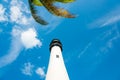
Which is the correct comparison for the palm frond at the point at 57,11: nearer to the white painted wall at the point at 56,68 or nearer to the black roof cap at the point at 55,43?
the white painted wall at the point at 56,68

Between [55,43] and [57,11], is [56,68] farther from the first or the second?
[57,11]

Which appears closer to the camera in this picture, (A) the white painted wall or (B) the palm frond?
(B) the palm frond

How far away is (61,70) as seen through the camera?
42.7 metres

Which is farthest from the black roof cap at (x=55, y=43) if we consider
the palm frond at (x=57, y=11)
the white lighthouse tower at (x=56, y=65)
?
the palm frond at (x=57, y=11)

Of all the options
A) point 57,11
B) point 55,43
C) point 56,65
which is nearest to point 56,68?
point 56,65

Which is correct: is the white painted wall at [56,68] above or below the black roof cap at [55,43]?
below

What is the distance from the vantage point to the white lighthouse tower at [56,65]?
136ft

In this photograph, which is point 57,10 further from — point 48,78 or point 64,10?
point 48,78

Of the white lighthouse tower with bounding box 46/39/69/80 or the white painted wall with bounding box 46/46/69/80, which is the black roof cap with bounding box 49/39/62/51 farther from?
the white painted wall with bounding box 46/46/69/80

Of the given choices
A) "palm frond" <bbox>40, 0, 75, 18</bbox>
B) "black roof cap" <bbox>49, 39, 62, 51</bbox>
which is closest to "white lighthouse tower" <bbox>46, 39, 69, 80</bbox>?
"black roof cap" <bbox>49, 39, 62, 51</bbox>

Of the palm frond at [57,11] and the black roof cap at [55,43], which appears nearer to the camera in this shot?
the palm frond at [57,11]

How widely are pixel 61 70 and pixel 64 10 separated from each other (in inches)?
892

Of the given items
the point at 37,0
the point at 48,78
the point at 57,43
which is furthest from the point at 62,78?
the point at 37,0

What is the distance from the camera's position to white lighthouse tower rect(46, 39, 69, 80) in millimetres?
41312
